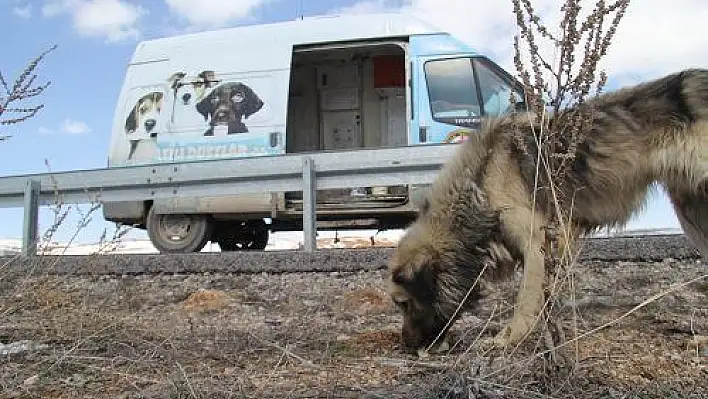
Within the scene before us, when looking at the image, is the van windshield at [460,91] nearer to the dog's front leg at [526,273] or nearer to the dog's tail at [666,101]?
the dog's tail at [666,101]

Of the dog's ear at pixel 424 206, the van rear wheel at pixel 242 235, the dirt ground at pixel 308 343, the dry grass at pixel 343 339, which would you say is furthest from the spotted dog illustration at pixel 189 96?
the dog's ear at pixel 424 206

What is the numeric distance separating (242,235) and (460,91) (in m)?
5.15

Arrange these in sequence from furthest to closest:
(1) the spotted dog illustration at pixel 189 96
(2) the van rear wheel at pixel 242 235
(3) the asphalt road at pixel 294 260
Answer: (2) the van rear wheel at pixel 242 235 < (1) the spotted dog illustration at pixel 189 96 < (3) the asphalt road at pixel 294 260

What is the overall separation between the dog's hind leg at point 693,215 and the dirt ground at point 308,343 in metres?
0.41

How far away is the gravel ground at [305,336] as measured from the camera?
2736 mm

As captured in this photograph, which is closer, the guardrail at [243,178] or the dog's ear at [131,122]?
the guardrail at [243,178]

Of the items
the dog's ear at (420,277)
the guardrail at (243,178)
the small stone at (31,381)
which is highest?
the guardrail at (243,178)

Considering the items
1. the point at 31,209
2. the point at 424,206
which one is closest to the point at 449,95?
the point at 31,209

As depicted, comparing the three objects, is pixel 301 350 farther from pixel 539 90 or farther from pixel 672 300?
pixel 672 300

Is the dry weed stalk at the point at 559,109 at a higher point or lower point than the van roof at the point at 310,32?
lower

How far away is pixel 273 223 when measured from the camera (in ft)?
42.9

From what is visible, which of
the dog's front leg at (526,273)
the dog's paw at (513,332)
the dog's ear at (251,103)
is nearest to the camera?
the dog's paw at (513,332)

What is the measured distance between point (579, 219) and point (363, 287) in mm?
1947

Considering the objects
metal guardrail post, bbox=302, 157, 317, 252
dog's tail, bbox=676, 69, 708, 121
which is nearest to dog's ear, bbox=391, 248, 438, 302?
dog's tail, bbox=676, 69, 708, 121
